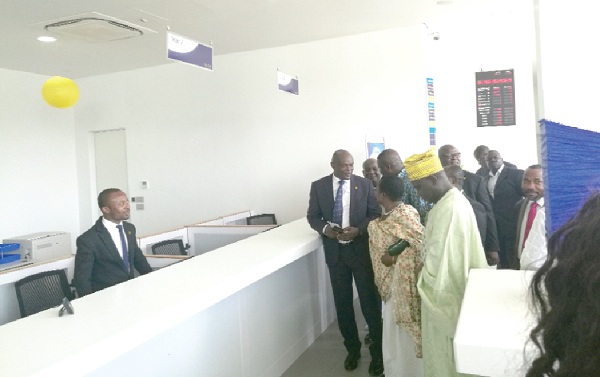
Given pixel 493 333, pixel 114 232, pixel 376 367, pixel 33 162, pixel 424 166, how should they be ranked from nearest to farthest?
pixel 493 333 < pixel 424 166 < pixel 114 232 < pixel 376 367 < pixel 33 162

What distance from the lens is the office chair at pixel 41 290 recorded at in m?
2.74

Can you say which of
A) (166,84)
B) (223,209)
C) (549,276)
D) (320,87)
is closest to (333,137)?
(320,87)

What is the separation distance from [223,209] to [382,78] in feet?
9.75

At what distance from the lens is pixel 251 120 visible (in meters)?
6.39

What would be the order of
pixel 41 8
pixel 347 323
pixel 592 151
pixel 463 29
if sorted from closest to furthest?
pixel 592 151, pixel 347 323, pixel 41 8, pixel 463 29

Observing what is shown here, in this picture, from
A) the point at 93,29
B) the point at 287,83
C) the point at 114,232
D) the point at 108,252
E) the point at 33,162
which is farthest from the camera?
the point at 33,162

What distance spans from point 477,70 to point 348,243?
A: 3.87 meters

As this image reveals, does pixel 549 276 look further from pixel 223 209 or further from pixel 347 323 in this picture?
pixel 223 209

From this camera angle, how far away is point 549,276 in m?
0.55

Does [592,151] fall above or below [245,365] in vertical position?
above

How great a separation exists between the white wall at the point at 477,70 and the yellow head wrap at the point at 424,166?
375 centimetres

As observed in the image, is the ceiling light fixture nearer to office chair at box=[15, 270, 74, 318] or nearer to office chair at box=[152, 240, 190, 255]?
office chair at box=[152, 240, 190, 255]

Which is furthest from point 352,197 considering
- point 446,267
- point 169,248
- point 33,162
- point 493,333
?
point 33,162

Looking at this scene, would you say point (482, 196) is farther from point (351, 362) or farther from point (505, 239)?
point (351, 362)
